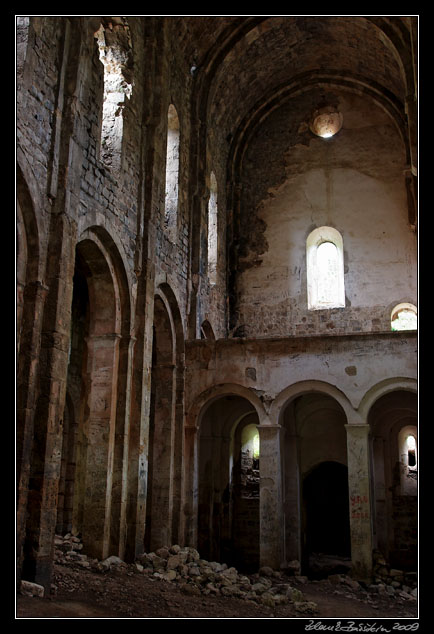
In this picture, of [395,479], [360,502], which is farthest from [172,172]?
[395,479]

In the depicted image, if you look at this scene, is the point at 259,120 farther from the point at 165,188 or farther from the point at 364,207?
the point at 165,188

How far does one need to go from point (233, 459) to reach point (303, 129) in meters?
10.6

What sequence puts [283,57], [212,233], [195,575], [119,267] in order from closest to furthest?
[195,575] → [119,267] → [212,233] → [283,57]

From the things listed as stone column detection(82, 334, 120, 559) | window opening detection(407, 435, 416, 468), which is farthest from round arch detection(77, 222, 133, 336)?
window opening detection(407, 435, 416, 468)

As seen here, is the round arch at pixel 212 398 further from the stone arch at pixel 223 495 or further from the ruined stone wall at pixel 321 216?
the ruined stone wall at pixel 321 216

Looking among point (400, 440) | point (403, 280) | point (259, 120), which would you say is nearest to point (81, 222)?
point (400, 440)

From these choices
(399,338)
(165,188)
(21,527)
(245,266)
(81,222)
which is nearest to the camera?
(21,527)

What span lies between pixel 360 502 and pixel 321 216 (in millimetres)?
9546

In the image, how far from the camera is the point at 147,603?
752 cm

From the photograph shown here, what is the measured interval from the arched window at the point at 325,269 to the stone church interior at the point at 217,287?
2.5 inches

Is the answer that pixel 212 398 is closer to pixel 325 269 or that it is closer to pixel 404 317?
pixel 404 317

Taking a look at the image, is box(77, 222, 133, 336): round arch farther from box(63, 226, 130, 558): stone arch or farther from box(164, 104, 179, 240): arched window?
box(164, 104, 179, 240): arched window

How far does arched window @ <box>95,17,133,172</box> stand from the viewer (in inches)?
428

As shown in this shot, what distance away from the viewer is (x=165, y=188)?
42.2 feet
